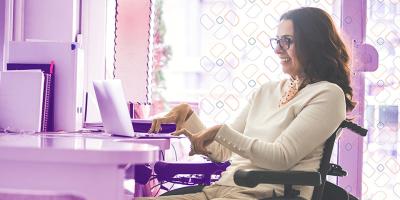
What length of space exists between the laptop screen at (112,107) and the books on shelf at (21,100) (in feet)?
0.85

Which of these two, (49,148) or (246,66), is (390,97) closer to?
(246,66)

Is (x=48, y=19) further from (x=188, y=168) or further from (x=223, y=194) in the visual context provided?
(x=223, y=194)

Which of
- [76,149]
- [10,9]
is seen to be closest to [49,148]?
[76,149]

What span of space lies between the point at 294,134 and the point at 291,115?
0.13 meters

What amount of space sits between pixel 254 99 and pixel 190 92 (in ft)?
9.27

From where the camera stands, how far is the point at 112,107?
175 centimetres

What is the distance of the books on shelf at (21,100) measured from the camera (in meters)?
1.90

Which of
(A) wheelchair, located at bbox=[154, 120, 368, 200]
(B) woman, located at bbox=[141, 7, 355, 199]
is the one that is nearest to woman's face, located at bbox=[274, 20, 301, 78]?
(B) woman, located at bbox=[141, 7, 355, 199]

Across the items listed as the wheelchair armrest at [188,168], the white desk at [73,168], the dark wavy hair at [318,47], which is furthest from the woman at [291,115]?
the white desk at [73,168]

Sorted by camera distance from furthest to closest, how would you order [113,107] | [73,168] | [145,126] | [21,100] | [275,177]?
[145,126] < [21,100] < [113,107] < [275,177] < [73,168]

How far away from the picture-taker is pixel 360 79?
345cm

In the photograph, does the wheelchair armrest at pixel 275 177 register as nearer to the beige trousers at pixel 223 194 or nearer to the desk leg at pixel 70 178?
the beige trousers at pixel 223 194

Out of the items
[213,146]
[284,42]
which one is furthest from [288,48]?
[213,146]

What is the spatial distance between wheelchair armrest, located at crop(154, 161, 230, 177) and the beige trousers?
17.9 inches
